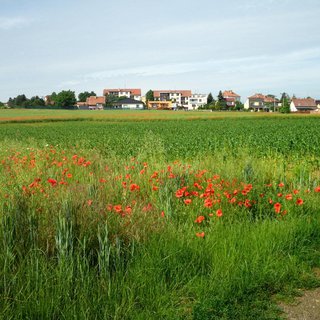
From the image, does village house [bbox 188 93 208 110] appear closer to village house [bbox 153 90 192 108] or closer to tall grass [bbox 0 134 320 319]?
village house [bbox 153 90 192 108]

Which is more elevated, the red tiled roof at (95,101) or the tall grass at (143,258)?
the red tiled roof at (95,101)

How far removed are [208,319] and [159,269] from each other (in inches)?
29.2

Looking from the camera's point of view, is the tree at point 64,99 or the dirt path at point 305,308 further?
the tree at point 64,99

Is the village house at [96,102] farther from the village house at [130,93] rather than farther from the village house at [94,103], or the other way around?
the village house at [130,93]

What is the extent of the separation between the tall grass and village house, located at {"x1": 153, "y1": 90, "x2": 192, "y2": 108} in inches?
7031

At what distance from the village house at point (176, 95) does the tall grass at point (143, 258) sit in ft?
586

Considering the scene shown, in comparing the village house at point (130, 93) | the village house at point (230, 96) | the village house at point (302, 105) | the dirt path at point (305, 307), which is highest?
the village house at point (130, 93)

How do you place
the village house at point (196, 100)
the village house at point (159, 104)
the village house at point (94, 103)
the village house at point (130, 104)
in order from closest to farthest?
the village house at point (130, 104) → the village house at point (94, 103) → the village house at point (159, 104) → the village house at point (196, 100)

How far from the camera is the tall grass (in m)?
3.41

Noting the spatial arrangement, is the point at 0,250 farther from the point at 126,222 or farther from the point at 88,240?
the point at 126,222

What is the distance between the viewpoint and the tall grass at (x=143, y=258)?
3.41 meters

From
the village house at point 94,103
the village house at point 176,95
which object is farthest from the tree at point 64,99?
the village house at point 176,95

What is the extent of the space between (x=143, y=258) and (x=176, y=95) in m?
185

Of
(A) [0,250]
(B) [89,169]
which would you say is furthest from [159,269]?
(B) [89,169]
